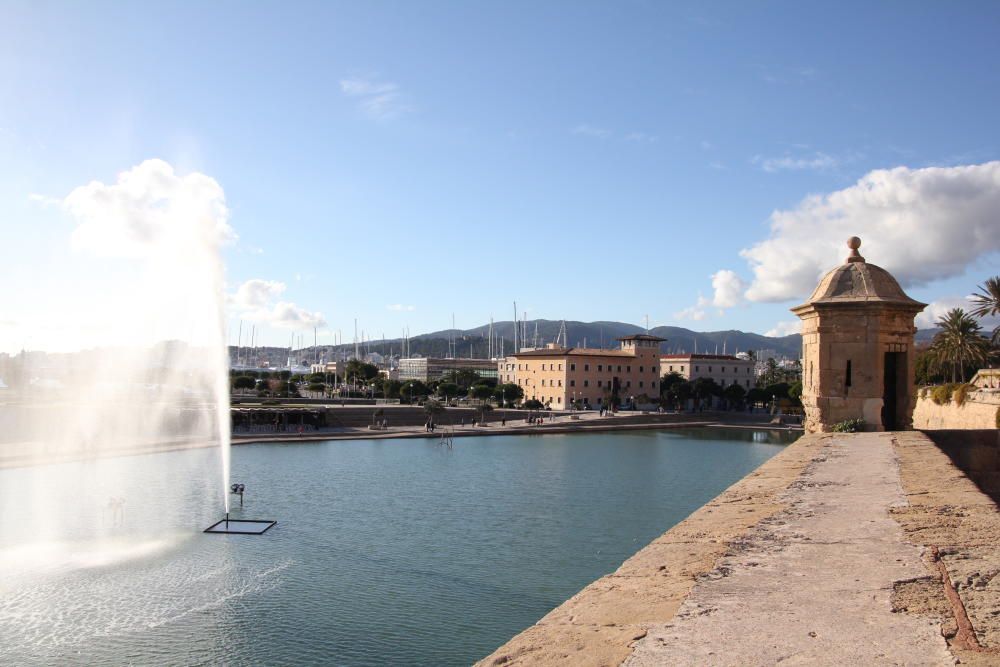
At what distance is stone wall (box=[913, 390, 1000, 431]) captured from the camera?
50.1ft

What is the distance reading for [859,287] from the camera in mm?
11211

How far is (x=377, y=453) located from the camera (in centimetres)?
4094

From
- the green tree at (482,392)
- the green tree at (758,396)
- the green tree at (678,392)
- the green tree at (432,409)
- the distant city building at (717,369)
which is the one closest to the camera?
the green tree at (432,409)

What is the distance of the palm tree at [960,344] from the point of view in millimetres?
35594

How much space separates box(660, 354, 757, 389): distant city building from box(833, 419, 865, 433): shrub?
3064 inches

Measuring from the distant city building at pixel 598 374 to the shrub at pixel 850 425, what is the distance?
224ft

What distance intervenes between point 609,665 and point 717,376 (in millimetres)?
89901

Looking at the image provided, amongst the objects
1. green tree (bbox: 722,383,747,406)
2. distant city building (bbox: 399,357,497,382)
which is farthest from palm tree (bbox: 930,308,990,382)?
distant city building (bbox: 399,357,497,382)

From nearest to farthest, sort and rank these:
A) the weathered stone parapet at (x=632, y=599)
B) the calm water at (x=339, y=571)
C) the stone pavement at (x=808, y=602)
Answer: the stone pavement at (x=808, y=602) < the weathered stone parapet at (x=632, y=599) < the calm water at (x=339, y=571)

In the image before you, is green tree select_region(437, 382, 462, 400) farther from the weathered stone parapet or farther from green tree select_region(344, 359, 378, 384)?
the weathered stone parapet

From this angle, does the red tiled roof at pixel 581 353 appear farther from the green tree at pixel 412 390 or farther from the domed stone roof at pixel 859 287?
the domed stone roof at pixel 859 287

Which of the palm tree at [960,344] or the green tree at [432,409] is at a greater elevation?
the palm tree at [960,344]

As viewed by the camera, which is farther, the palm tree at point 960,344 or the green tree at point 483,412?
the green tree at point 483,412

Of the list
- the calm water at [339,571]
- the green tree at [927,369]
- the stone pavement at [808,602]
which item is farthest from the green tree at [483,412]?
the stone pavement at [808,602]
